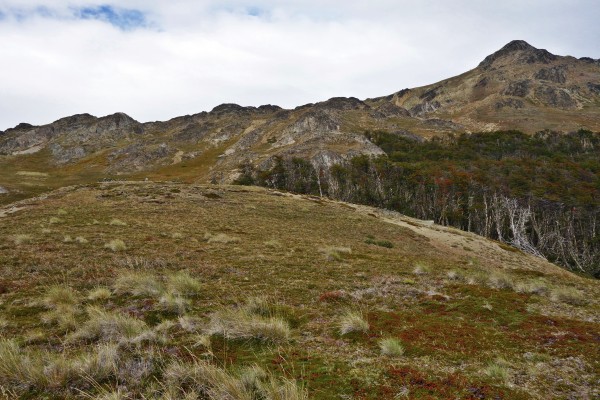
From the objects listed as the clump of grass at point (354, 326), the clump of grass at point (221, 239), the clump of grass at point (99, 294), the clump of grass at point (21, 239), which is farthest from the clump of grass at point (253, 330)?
the clump of grass at point (21, 239)

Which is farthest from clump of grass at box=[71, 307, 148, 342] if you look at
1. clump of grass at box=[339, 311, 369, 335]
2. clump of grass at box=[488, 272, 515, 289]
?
clump of grass at box=[488, 272, 515, 289]

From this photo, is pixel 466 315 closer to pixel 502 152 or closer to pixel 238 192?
pixel 238 192

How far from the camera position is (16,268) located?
15.4m

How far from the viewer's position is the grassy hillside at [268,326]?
248 inches

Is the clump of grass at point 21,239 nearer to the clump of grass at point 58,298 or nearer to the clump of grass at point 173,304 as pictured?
the clump of grass at point 58,298

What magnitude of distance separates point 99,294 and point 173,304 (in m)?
3.16

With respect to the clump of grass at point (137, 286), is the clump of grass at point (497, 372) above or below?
below

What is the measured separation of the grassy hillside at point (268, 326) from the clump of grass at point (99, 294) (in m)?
0.04

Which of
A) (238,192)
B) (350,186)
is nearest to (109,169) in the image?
(350,186)

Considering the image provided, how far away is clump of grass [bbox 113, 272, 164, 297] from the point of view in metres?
12.1

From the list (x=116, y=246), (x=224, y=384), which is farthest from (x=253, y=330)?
(x=116, y=246)

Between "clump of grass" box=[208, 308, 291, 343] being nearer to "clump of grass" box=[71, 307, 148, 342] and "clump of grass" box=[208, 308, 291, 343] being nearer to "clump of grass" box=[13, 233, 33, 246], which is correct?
"clump of grass" box=[71, 307, 148, 342]

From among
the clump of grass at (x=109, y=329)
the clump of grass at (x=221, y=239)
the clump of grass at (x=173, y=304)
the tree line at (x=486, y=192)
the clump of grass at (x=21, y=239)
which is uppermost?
the clump of grass at (x=21, y=239)

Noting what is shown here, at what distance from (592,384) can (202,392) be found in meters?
6.91
